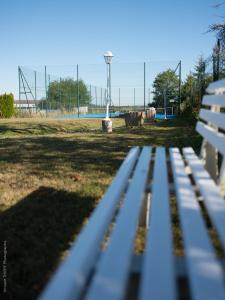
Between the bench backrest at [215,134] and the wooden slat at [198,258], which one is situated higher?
the bench backrest at [215,134]

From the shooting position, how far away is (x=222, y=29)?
881cm

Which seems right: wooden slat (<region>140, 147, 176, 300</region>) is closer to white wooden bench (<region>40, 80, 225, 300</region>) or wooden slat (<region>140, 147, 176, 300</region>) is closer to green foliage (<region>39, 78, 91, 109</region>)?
white wooden bench (<region>40, 80, 225, 300</region>)

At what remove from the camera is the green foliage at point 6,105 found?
2822cm

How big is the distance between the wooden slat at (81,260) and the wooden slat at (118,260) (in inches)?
1.7

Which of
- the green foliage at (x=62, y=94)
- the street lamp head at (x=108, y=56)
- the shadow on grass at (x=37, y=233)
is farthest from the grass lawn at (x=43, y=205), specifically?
the green foliage at (x=62, y=94)

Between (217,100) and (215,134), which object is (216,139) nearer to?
(215,134)

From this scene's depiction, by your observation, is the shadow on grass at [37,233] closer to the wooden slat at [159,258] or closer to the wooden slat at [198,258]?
the wooden slat at [159,258]

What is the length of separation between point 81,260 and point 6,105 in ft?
93.2

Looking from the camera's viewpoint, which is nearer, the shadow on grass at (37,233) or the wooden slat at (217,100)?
the shadow on grass at (37,233)

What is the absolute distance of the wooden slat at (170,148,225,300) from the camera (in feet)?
3.18

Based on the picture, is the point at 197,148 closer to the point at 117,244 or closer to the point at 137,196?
the point at 137,196

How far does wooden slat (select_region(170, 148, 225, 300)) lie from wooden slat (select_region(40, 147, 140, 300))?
0.91ft

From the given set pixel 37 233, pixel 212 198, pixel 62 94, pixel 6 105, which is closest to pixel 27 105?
pixel 6 105

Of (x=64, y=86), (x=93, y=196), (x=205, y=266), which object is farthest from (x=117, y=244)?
(x=64, y=86)
